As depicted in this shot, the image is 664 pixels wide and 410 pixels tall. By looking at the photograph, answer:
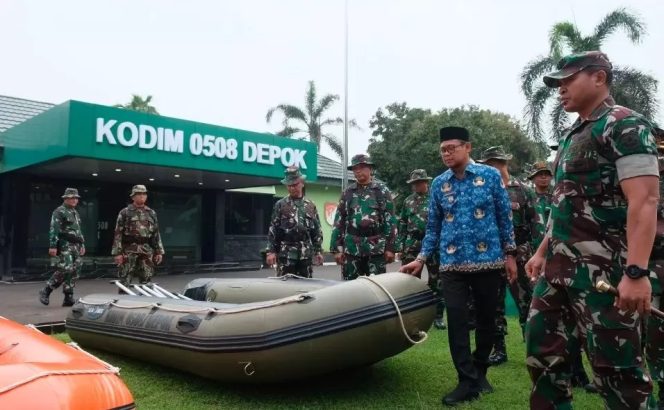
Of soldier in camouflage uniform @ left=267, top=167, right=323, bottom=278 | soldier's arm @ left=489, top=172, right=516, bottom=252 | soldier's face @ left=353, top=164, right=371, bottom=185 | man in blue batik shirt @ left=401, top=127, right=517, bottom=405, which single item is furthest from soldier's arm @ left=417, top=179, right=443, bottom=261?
soldier in camouflage uniform @ left=267, top=167, right=323, bottom=278

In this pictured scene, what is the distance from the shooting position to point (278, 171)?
38.1 ft

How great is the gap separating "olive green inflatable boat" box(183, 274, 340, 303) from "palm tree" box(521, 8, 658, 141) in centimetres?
1179

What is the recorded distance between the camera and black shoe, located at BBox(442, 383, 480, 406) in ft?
9.34

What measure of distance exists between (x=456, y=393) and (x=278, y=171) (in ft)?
30.0

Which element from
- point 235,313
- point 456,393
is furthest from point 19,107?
point 456,393

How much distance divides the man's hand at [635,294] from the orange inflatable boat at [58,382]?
1.86 metres

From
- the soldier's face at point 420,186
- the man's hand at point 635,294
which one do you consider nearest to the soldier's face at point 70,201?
the soldier's face at point 420,186

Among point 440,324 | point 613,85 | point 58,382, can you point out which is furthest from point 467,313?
point 613,85

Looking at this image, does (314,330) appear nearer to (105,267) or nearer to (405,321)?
(405,321)

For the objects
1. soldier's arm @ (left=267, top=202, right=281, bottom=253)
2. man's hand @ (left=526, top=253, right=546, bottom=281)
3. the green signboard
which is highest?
the green signboard

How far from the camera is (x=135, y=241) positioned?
21.9 feet

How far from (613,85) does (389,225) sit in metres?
13.3

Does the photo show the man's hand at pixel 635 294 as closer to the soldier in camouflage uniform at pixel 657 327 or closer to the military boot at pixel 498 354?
the soldier in camouflage uniform at pixel 657 327

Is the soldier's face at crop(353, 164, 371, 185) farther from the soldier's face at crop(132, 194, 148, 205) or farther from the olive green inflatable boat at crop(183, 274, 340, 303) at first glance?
the soldier's face at crop(132, 194, 148, 205)
